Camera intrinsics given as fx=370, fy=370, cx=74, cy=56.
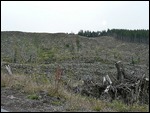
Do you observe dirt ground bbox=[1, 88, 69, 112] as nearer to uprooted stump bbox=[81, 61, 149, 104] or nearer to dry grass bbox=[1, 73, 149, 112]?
dry grass bbox=[1, 73, 149, 112]

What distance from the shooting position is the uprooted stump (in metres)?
10.2

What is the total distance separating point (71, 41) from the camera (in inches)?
3821

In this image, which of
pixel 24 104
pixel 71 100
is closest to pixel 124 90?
pixel 71 100

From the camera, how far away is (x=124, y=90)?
413 inches

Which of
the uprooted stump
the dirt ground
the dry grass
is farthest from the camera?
the uprooted stump

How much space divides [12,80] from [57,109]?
2717mm

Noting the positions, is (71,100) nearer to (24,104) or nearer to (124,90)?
(24,104)

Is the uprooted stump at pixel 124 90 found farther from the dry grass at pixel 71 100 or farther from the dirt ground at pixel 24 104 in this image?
the dirt ground at pixel 24 104

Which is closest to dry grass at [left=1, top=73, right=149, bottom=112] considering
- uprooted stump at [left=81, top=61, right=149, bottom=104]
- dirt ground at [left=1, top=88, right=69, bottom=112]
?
dirt ground at [left=1, top=88, right=69, bottom=112]

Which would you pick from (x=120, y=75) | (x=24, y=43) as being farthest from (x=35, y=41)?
(x=120, y=75)

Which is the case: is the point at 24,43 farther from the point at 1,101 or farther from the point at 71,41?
the point at 1,101

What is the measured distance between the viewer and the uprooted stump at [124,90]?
1024 centimetres

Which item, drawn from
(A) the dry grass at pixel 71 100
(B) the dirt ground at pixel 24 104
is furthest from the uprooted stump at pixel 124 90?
(B) the dirt ground at pixel 24 104

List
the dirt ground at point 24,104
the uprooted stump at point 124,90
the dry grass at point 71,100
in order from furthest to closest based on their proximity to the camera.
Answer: the uprooted stump at point 124,90 < the dry grass at point 71,100 < the dirt ground at point 24,104
